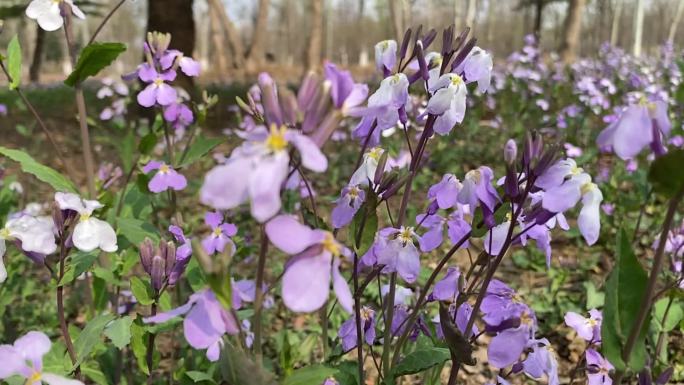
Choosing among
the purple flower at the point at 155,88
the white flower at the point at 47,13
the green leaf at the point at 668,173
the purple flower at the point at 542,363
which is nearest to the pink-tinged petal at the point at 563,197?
the green leaf at the point at 668,173

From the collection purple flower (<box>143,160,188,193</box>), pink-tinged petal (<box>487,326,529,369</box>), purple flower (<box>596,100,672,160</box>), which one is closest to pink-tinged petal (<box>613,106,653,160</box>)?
purple flower (<box>596,100,672,160</box>)

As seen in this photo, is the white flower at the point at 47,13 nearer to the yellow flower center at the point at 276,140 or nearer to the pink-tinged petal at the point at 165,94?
the pink-tinged petal at the point at 165,94

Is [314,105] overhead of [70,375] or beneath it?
overhead

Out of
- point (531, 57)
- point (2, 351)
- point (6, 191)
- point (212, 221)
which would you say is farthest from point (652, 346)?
point (531, 57)

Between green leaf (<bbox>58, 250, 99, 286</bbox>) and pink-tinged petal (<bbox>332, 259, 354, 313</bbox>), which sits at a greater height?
pink-tinged petal (<bbox>332, 259, 354, 313</bbox>)

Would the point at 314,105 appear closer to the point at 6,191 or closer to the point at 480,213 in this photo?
the point at 480,213

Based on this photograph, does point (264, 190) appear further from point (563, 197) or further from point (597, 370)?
point (597, 370)

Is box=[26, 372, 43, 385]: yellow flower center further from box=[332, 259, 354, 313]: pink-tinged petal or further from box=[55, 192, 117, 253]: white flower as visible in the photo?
box=[332, 259, 354, 313]: pink-tinged petal
